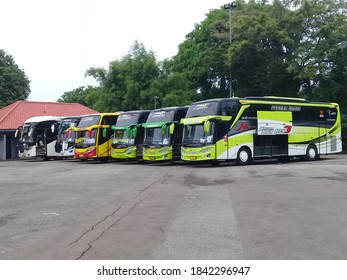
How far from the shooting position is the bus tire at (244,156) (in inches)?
941

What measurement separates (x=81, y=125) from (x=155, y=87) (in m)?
14.6

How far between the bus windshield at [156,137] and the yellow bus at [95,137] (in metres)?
4.32

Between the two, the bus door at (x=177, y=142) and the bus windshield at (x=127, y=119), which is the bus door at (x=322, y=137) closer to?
the bus door at (x=177, y=142)

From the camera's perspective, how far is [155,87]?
144ft

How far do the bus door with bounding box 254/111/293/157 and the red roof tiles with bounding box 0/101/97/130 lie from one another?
2497 centimetres

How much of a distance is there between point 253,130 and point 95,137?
10.9 meters

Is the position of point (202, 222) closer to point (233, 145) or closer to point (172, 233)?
point (172, 233)

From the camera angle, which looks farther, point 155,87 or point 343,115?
point 155,87

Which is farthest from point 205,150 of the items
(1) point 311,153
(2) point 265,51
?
(2) point 265,51

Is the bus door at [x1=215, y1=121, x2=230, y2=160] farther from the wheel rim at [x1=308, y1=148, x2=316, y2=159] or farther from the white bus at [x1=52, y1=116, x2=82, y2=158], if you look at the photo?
the white bus at [x1=52, y1=116, x2=82, y2=158]

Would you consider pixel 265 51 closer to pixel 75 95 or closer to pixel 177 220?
pixel 177 220

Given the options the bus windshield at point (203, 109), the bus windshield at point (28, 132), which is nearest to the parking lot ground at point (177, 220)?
the bus windshield at point (203, 109)

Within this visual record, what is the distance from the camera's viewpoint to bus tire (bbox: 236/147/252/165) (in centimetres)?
2391
